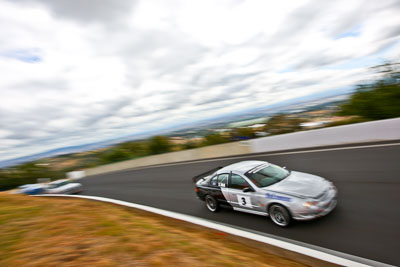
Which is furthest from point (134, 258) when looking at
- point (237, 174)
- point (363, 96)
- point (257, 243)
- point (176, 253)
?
point (363, 96)

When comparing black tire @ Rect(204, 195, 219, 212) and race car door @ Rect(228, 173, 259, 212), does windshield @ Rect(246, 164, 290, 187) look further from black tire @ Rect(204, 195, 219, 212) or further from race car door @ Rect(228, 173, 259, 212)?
black tire @ Rect(204, 195, 219, 212)

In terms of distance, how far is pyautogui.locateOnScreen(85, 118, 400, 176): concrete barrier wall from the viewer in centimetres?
981

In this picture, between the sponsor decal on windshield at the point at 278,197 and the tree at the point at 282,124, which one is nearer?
the sponsor decal on windshield at the point at 278,197

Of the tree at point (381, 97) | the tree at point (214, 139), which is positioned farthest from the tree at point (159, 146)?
the tree at point (381, 97)

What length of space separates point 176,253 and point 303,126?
14.0 meters

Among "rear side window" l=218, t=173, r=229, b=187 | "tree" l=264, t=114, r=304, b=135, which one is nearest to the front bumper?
"rear side window" l=218, t=173, r=229, b=187

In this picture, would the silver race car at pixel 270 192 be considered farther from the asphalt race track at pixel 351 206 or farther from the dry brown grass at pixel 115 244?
the dry brown grass at pixel 115 244

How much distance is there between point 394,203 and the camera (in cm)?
497

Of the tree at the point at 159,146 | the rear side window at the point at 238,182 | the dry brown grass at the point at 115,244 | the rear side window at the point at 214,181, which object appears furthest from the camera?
the tree at the point at 159,146

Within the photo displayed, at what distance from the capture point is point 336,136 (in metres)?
11.2

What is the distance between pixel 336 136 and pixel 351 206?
6.90 meters

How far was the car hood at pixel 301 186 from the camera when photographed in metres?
4.88

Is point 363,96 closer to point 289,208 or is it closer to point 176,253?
point 289,208

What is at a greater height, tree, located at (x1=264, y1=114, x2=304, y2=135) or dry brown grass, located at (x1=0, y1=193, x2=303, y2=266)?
tree, located at (x1=264, y1=114, x2=304, y2=135)
